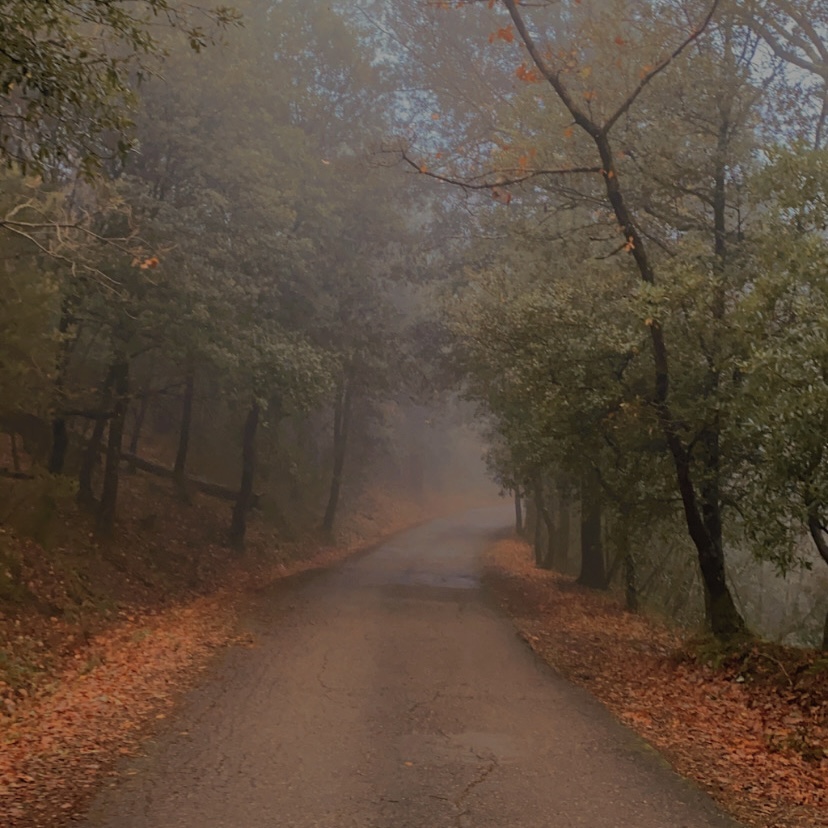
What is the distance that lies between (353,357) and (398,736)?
18.6m

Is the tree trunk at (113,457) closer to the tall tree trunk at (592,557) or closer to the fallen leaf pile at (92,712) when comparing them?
the fallen leaf pile at (92,712)

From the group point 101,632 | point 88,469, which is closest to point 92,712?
point 101,632

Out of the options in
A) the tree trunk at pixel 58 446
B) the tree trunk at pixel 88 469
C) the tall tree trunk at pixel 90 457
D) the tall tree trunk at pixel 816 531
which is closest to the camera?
the tall tree trunk at pixel 816 531

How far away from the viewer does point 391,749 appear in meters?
7.22

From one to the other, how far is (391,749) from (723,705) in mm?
4268

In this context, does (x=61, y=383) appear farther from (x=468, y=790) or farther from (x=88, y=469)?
(x=468, y=790)

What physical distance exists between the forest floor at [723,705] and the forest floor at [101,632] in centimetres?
506

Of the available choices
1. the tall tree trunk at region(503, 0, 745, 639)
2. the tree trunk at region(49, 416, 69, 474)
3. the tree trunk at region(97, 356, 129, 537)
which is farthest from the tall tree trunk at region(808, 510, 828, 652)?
the tree trunk at region(49, 416, 69, 474)

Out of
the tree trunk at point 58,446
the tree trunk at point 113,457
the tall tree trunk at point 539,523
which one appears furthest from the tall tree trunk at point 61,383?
the tall tree trunk at point 539,523

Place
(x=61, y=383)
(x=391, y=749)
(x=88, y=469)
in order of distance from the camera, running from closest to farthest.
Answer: (x=391, y=749)
(x=61, y=383)
(x=88, y=469)

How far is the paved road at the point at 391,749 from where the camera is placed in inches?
225

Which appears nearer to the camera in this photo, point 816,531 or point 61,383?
point 816,531

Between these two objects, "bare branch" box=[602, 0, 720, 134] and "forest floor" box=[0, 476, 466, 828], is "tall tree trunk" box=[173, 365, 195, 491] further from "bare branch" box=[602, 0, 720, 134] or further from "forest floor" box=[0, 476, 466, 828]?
"bare branch" box=[602, 0, 720, 134]

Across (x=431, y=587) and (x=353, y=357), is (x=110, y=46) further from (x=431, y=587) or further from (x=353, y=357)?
(x=431, y=587)
